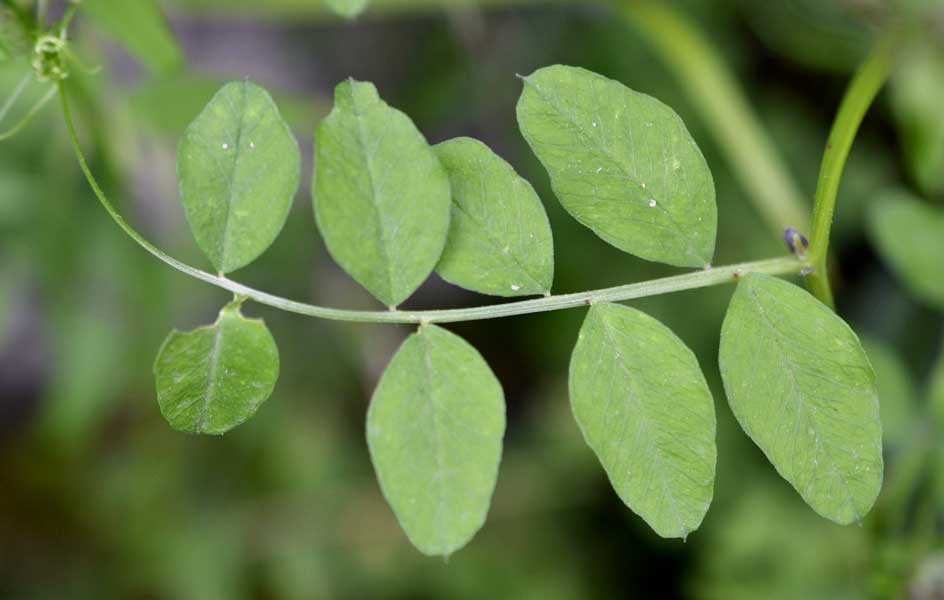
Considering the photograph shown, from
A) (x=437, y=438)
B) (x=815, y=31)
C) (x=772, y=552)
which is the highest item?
(x=437, y=438)

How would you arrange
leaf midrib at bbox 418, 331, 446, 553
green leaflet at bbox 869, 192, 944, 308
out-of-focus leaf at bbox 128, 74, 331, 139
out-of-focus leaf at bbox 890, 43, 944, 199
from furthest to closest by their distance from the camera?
1. out-of-focus leaf at bbox 890, 43, 944, 199
2. out-of-focus leaf at bbox 128, 74, 331, 139
3. green leaflet at bbox 869, 192, 944, 308
4. leaf midrib at bbox 418, 331, 446, 553

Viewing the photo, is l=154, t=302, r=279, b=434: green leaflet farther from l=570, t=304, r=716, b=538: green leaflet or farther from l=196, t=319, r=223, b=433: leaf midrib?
l=570, t=304, r=716, b=538: green leaflet

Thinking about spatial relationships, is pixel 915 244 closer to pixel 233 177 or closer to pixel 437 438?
pixel 437 438

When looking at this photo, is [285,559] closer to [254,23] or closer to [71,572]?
[71,572]

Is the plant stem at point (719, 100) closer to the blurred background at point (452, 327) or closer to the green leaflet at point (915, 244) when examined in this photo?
the blurred background at point (452, 327)

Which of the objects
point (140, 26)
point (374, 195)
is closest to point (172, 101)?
point (140, 26)

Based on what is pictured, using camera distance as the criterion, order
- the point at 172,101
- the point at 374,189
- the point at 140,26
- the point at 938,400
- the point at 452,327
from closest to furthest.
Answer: the point at 374,189 → the point at 140,26 → the point at 938,400 → the point at 172,101 → the point at 452,327

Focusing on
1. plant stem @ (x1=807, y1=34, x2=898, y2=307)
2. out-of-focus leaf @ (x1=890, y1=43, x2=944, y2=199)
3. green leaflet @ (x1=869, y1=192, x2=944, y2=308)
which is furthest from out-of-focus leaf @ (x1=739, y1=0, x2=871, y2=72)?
plant stem @ (x1=807, y1=34, x2=898, y2=307)

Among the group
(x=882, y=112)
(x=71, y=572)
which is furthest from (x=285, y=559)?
(x=882, y=112)
